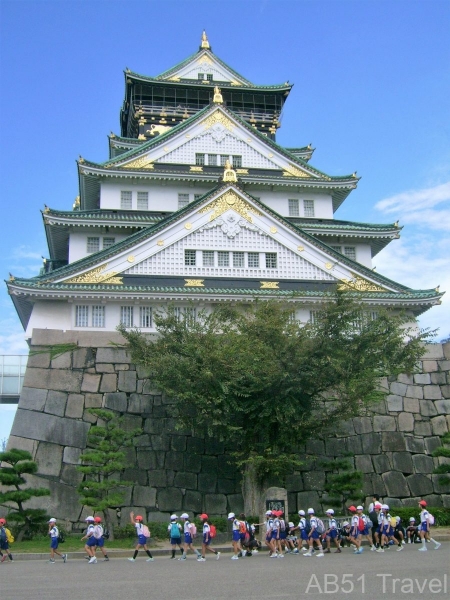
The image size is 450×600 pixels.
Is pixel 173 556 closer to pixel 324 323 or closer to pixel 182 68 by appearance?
pixel 324 323

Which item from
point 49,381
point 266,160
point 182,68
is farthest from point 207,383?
point 182,68

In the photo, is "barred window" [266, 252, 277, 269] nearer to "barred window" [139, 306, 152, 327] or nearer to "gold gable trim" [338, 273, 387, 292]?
"gold gable trim" [338, 273, 387, 292]

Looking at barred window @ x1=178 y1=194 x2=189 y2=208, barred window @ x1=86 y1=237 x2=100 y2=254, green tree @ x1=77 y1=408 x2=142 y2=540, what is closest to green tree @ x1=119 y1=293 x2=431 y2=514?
green tree @ x1=77 y1=408 x2=142 y2=540

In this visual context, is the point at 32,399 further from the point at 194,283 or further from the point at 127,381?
the point at 194,283

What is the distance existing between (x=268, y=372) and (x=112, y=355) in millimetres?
8573

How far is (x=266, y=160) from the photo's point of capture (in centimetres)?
3825

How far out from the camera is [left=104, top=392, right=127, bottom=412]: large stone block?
93.2 ft

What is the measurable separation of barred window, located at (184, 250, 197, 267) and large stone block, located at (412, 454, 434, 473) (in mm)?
12285

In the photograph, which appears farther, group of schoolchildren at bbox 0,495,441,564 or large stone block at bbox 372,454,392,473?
large stone block at bbox 372,454,392,473

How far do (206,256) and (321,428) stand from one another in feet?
33.9

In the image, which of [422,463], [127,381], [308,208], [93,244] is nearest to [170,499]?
[127,381]

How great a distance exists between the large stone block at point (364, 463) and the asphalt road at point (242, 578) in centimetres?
890

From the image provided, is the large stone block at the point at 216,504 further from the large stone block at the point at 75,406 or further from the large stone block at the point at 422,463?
the large stone block at the point at 422,463

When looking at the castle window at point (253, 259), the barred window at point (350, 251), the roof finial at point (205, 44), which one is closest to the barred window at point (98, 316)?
the castle window at point (253, 259)
